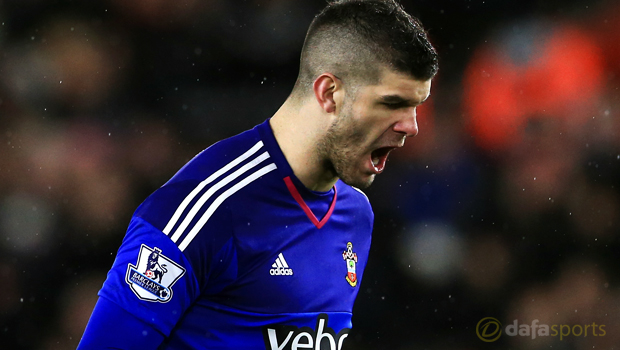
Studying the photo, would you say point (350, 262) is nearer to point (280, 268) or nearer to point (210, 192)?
point (280, 268)

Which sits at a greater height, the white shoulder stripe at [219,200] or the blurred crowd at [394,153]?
the white shoulder stripe at [219,200]

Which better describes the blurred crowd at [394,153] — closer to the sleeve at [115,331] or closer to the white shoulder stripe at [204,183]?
the white shoulder stripe at [204,183]

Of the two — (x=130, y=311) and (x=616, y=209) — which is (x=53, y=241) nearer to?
(x=130, y=311)

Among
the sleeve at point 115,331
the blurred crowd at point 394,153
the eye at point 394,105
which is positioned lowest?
the blurred crowd at point 394,153

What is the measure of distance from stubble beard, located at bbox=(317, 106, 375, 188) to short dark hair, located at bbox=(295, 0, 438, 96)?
130 mm

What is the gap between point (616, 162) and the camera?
4.88m

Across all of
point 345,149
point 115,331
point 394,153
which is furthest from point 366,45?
point 394,153

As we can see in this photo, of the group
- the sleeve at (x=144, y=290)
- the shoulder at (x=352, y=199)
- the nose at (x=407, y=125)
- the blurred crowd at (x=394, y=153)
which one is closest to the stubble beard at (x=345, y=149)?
the nose at (x=407, y=125)

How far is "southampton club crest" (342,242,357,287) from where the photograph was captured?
81.0 inches

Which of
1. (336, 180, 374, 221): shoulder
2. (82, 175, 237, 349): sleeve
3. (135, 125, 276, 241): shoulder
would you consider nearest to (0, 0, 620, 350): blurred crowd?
(336, 180, 374, 221): shoulder

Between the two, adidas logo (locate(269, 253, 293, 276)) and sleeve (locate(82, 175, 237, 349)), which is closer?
sleeve (locate(82, 175, 237, 349))

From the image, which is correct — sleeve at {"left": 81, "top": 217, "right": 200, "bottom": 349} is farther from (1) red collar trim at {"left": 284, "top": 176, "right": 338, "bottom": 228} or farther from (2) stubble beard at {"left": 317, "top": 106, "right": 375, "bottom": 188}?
(2) stubble beard at {"left": 317, "top": 106, "right": 375, "bottom": 188}

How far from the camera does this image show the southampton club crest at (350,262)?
2059mm

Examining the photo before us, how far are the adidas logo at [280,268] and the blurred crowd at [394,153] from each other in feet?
8.19
